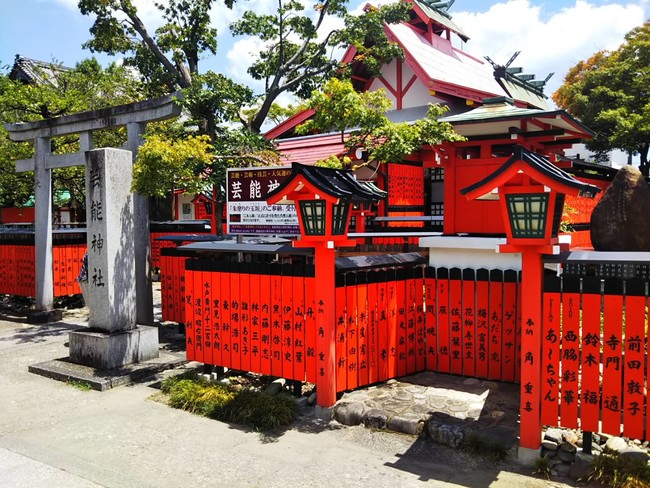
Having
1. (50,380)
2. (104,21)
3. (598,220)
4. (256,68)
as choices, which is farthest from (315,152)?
(50,380)

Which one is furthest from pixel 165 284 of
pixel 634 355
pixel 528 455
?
pixel 634 355

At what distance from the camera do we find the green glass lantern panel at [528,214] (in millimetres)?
5449

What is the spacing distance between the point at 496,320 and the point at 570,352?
179 cm

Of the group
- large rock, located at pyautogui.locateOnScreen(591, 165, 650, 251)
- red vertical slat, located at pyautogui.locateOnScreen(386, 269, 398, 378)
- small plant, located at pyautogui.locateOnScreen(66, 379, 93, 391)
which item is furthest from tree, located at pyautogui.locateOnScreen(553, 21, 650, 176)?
small plant, located at pyautogui.locateOnScreen(66, 379, 93, 391)

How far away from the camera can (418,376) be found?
8039mm

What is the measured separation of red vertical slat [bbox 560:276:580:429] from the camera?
5605mm

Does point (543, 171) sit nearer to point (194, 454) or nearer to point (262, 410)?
point (262, 410)

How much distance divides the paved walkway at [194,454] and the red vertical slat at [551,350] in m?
0.70

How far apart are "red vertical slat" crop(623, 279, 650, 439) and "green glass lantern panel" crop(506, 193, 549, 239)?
1066 millimetres

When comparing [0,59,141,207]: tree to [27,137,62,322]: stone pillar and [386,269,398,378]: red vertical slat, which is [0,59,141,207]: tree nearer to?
[27,137,62,322]: stone pillar

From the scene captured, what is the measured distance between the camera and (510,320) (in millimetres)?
7387

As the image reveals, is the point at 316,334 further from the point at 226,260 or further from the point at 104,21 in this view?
the point at 104,21

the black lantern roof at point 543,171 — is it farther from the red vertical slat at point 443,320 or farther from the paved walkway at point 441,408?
the paved walkway at point 441,408

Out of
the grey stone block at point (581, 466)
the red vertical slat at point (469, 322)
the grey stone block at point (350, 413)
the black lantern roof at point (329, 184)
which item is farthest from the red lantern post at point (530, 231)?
the grey stone block at point (350, 413)
